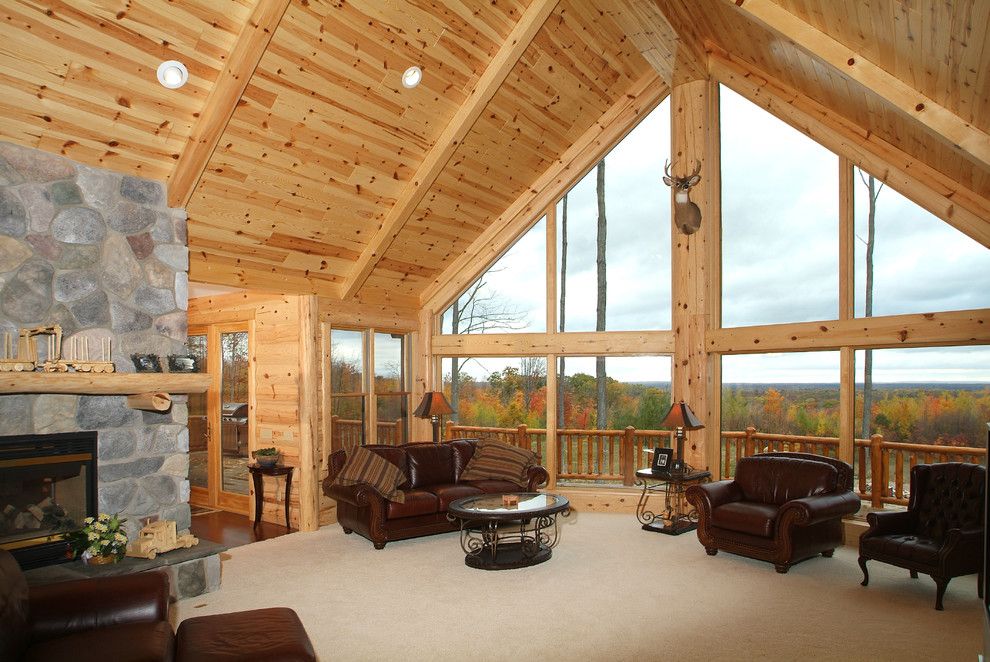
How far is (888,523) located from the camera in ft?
16.3

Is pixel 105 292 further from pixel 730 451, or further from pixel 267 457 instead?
pixel 730 451

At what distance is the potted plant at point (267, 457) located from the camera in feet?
21.9

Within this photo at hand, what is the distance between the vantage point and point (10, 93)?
13.1 feet

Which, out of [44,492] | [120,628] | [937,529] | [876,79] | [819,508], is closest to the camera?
[120,628]

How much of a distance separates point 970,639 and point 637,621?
1894 mm

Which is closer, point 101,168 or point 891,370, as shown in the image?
point 101,168

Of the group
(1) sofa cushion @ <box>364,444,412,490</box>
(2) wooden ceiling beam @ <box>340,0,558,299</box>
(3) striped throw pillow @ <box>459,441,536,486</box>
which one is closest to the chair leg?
(3) striped throw pillow @ <box>459,441,536,486</box>

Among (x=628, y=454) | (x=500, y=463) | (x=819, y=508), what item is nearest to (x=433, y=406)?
(x=500, y=463)

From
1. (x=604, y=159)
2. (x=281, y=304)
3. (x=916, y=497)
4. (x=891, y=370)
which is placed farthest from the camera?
(x=604, y=159)

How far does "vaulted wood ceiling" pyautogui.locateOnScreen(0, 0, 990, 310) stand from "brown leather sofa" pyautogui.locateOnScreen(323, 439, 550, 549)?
6.13 ft

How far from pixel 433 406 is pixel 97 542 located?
3549 millimetres

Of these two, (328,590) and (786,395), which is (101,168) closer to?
(328,590)

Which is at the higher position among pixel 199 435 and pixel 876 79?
pixel 876 79

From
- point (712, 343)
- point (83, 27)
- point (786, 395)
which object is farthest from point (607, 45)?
point (83, 27)
